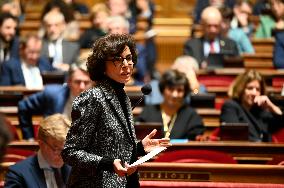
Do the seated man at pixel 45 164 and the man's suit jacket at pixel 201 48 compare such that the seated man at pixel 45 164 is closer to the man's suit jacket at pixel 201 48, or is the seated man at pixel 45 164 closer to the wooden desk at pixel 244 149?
the wooden desk at pixel 244 149

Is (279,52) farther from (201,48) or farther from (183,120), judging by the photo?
(183,120)

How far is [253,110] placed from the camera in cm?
481

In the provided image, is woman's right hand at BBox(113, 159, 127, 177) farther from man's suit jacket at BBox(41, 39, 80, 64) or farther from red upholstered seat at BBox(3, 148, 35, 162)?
man's suit jacket at BBox(41, 39, 80, 64)

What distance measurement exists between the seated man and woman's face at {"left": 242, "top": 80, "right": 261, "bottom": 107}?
2.00 m

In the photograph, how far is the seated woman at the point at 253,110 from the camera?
4.71m

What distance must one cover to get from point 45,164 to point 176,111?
1960mm

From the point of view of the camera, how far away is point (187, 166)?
349cm

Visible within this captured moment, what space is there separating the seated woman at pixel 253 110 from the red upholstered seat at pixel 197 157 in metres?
0.85

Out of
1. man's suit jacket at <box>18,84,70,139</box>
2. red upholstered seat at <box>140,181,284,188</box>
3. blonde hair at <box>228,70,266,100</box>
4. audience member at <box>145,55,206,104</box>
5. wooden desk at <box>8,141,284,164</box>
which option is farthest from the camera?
audience member at <box>145,55,206,104</box>

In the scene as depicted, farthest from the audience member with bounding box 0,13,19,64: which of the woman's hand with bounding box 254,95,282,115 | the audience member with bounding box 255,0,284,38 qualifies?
the woman's hand with bounding box 254,95,282,115

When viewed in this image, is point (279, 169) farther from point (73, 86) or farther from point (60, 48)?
point (60, 48)

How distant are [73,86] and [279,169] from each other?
1.39 metres

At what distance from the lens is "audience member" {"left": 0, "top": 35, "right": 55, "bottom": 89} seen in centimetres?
623

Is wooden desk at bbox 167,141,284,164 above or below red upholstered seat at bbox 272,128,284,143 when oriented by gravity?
above
